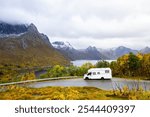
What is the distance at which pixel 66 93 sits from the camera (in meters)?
5.57

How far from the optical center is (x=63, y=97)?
518 cm

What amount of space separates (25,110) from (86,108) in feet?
2.14

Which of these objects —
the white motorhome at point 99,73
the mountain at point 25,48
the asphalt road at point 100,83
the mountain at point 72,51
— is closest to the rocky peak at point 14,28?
the mountain at point 25,48

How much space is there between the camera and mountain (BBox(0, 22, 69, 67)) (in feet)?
23.5

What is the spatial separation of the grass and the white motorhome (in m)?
0.23

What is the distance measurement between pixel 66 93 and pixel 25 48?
240 cm

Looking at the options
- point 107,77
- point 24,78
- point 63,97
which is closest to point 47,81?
point 24,78

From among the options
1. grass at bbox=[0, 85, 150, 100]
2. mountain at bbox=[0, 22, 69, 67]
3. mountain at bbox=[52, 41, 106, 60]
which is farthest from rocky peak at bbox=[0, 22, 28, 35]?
grass at bbox=[0, 85, 150, 100]

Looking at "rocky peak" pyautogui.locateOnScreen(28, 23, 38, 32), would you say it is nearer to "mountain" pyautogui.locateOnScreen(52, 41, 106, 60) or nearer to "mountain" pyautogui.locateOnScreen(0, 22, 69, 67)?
"mountain" pyautogui.locateOnScreen(0, 22, 69, 67)

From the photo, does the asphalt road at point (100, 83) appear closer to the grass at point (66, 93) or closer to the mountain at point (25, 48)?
the grass at point (66, 93)

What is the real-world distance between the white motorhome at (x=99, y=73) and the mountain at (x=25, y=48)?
0.72 meters

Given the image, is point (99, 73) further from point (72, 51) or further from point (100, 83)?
point (72, 51)

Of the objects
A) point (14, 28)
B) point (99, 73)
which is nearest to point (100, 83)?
point (99, 73)

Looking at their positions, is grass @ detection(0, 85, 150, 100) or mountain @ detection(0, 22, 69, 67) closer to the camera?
grass @ detection(0, 85, 150, 100)
